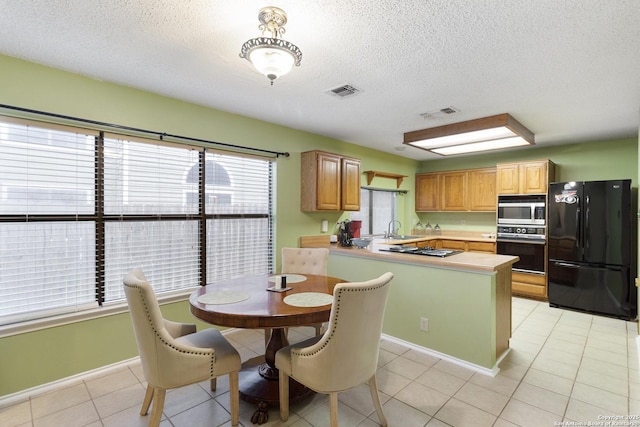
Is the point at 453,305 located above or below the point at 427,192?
below

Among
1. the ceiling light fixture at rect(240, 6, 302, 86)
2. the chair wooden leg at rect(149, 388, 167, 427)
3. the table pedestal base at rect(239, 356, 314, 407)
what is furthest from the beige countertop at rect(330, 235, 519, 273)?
the chair wooden leg at rect(149, 388, 167, 427)

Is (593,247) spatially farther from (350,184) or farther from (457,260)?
(350,184)

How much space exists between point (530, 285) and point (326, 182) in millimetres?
3529

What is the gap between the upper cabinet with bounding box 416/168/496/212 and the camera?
5.45m

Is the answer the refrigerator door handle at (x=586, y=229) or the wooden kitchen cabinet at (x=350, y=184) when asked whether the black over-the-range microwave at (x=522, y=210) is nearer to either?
the refrigerator door handle at (x=586, y=229)

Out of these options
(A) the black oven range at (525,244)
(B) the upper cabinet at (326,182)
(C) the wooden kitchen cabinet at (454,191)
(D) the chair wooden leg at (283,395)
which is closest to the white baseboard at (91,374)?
(D) the chair wooden leg at (283,395)

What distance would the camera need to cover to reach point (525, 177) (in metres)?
4.76

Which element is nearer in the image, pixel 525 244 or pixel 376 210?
pixel 525 244

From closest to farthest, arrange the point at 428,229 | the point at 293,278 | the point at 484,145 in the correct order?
1. the point at 293,278
2. the point at 484,145
3. the point at 428,229

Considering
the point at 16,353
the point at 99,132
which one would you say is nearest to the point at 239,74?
the point at 99,132

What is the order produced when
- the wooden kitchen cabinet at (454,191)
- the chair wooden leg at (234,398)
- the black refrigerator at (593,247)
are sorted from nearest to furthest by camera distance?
the chair wooden leg at (234,398)
the black refrigerator at (593,247)
the wooden kitchen cabinet at (454,191)

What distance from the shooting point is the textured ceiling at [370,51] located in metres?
1.67

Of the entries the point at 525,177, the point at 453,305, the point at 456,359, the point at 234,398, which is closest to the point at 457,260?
the point at 453,305

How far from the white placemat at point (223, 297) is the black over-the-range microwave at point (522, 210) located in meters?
Result: 4.45
